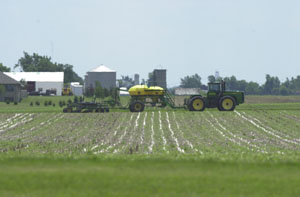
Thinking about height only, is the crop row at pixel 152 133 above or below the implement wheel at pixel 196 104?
below

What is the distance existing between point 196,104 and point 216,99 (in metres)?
1.89

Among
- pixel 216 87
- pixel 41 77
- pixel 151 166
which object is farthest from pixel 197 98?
pixel 41 77

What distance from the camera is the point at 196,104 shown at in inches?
1704

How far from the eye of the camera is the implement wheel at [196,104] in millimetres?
43094

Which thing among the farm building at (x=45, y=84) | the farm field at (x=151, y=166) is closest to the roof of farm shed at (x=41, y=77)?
the farm building at (x=45, y=84)

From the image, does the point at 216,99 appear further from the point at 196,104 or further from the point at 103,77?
the point at 103,77

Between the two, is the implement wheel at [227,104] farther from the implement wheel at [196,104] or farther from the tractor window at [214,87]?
the implement wheel at [196,104]

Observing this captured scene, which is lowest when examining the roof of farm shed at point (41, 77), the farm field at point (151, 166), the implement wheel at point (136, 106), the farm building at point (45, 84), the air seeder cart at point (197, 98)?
the farm field at point (151, 166)

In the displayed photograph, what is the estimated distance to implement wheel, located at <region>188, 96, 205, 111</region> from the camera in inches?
1697

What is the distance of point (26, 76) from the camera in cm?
11775

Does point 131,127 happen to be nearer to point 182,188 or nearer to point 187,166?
point 187,166

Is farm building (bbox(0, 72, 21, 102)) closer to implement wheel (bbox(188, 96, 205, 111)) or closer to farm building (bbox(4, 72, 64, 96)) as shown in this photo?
farm building (bbox(4, 72, 64, 96))

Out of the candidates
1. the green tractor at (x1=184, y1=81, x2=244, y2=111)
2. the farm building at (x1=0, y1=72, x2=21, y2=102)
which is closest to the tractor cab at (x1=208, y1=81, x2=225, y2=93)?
the green tractor at (x1=184, y1=81, x2=244, y2=111)

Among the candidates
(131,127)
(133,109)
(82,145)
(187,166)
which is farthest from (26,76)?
(187,166)
